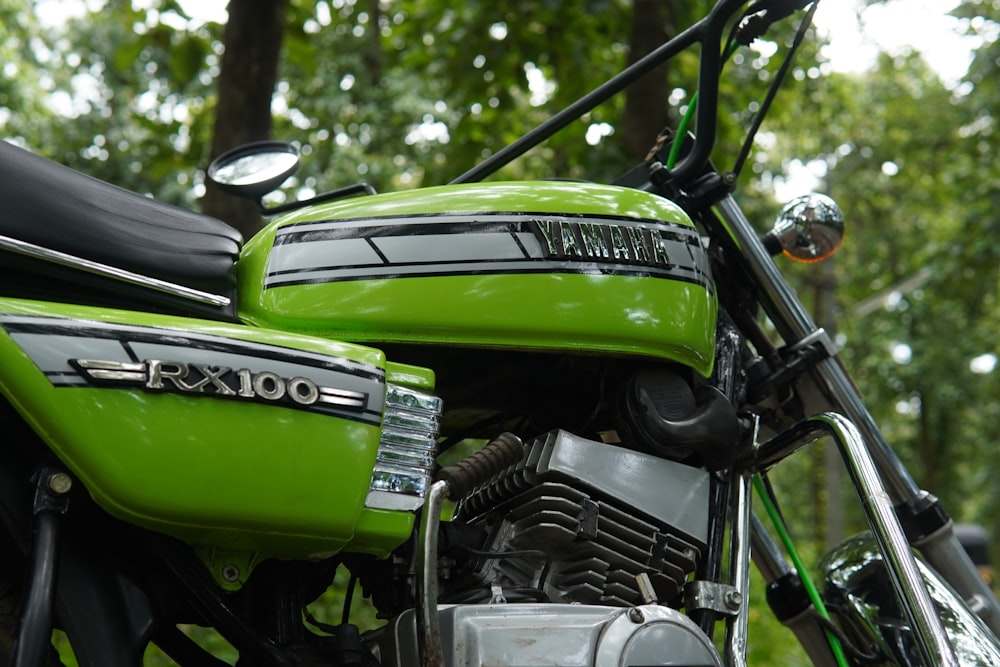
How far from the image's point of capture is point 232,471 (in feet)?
4.76

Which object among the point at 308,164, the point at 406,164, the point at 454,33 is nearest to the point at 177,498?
the point at 454,33

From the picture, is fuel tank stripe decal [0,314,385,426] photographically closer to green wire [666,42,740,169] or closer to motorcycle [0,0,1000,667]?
motorcycle [0,0,1000,667]

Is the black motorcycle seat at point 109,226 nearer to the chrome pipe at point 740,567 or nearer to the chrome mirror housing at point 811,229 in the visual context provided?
the chrome pipe at point 740,567

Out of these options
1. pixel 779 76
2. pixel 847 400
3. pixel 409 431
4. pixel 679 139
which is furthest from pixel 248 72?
pixel 409 431

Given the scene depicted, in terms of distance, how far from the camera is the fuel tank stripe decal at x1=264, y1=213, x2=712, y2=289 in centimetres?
172

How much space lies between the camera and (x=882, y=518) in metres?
1.83

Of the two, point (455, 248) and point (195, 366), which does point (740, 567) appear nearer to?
point (455, 248)

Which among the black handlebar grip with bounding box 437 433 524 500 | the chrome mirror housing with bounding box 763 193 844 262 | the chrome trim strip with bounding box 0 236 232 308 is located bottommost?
the black handlebar grip with bounding box 437 433 524 500

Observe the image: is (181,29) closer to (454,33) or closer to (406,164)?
(454,33)

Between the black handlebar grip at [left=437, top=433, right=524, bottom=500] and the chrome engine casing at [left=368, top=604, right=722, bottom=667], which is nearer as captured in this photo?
the chrome engine casing at [left=368, top=604, right=722, bottom=667]

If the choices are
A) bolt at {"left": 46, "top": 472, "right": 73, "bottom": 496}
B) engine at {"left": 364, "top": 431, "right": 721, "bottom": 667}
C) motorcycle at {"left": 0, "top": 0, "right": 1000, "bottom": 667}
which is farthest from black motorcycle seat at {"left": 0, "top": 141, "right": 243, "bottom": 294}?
engine at {"left": 364, "top": 431, "right": 721, "bottom": 667}

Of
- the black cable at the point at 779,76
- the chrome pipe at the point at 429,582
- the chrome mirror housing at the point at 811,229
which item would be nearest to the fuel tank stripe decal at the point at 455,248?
the chrome pipe at the point at 429,582

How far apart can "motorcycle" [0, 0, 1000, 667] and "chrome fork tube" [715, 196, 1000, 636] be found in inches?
0.6

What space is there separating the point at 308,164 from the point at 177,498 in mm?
6249
